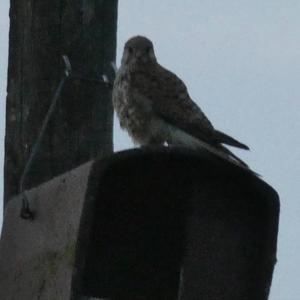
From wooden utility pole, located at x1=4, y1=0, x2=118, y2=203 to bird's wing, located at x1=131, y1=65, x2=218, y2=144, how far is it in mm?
554

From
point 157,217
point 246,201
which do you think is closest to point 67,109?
point 157,217

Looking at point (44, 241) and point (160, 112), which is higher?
point (160, 112)

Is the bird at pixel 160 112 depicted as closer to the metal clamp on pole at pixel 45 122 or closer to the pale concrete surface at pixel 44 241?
the metal clamp on pole at pixel 45 122

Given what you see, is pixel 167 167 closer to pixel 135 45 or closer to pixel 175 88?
pixel 175 88

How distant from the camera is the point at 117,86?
21.0 feet

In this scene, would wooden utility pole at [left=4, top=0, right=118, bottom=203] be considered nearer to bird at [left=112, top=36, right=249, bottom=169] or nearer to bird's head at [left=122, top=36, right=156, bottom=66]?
bird at [left=112, top=36, right=249, bottom=169]

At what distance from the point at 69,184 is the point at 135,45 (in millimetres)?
2803

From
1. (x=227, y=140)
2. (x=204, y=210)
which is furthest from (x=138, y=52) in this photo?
(x=204, y=210)

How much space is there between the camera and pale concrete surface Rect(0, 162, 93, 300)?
444cm

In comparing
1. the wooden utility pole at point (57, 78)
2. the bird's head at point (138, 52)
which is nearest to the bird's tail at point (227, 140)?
the wooden utility pole at point (57, 78)

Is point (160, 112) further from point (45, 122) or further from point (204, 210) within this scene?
point (204, 210)

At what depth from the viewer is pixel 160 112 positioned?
6496mm

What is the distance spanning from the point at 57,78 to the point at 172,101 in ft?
3.28

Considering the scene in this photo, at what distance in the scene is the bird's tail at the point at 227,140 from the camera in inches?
223
